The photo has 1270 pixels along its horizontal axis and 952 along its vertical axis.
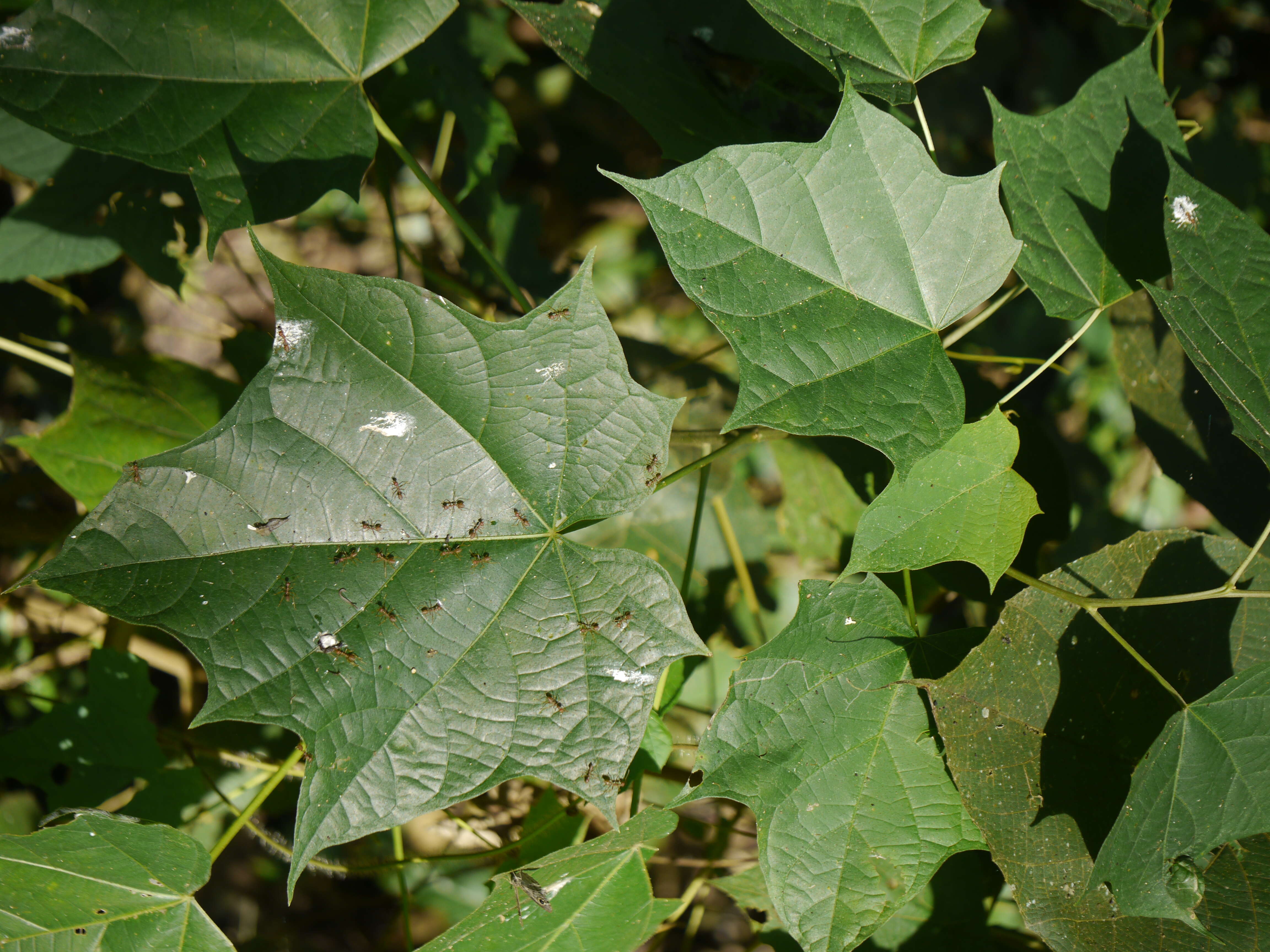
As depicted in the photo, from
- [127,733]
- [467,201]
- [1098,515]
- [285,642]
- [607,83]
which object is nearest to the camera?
[285,642]

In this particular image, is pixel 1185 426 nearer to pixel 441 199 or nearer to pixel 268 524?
pixel 441 199

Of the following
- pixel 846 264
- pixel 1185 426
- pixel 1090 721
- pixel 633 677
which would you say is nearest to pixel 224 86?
pixel 846 264

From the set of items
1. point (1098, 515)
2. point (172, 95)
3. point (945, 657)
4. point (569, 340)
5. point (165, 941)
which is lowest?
point (1098, 515)

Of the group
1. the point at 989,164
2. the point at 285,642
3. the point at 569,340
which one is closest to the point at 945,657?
the point at 569,340

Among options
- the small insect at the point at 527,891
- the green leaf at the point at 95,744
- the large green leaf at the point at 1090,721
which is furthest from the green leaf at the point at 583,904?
the green leaf at the point at 95,744

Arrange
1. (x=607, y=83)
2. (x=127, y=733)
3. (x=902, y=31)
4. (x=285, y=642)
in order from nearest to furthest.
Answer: (x=285, y=642) < (x=902, y=31) < (x=607, y=83) < (x=127, y=733)

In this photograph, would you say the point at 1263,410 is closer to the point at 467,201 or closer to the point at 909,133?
the point at 909,133
